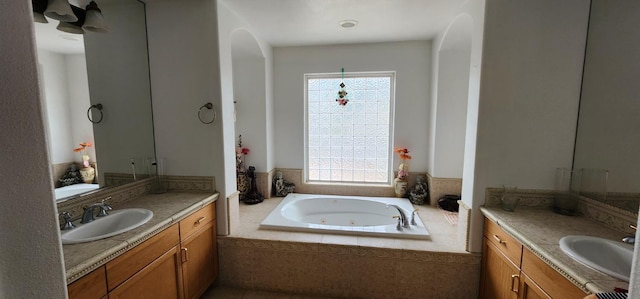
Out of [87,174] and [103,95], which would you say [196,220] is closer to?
[87,174]

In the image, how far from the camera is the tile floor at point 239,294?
199cm

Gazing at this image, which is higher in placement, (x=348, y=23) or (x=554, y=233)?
(x=348, y=23)

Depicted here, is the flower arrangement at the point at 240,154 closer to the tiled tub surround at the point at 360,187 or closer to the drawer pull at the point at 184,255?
the tiled tub surround at the point at 360,187

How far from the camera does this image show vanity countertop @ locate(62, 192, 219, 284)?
1039 millimetres

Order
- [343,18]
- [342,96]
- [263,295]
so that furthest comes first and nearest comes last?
[342,96]
[343,18]
[263,295]

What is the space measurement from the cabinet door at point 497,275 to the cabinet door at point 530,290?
0.03m

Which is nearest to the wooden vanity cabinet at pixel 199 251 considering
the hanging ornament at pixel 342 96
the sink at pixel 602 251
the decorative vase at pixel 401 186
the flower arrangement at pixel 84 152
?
the flower arrangement at pixel 84 152

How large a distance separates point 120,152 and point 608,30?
339cm

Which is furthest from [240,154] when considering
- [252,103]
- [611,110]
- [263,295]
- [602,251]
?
[611,110]

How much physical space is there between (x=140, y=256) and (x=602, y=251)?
2433mm

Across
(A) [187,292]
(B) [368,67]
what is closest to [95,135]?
(A) [187,292]

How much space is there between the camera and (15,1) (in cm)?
48

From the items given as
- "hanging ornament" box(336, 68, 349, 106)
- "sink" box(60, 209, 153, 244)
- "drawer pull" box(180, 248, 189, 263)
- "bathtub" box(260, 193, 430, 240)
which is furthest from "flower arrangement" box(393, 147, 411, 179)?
"sink" box(60, 209, 153, 244)

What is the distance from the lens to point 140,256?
4.40 feet
